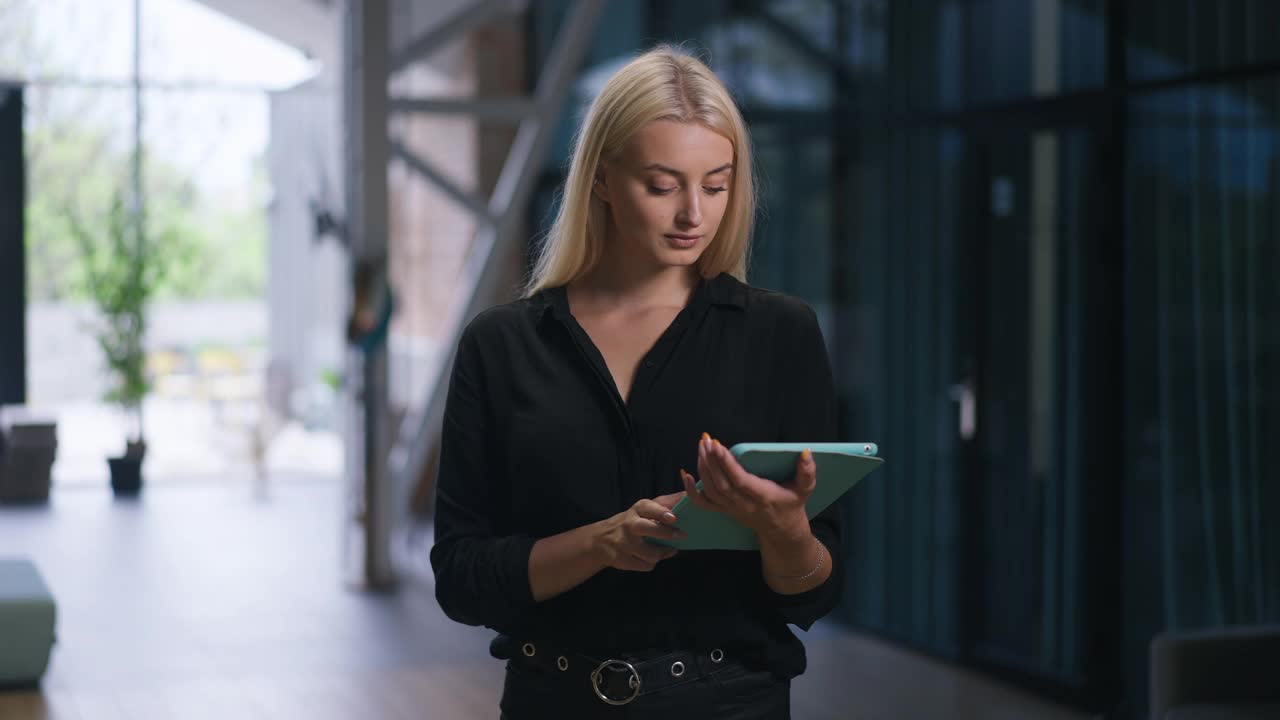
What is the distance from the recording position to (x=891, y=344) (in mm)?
6363

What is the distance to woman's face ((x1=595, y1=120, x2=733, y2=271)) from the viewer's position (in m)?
1.37

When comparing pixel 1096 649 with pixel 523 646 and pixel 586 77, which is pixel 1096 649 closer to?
pixel 523 646

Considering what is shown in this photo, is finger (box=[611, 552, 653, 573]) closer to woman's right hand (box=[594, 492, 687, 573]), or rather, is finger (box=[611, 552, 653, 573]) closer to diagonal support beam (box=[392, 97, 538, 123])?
woman's right hand (box=[594, 492, 687, 573])

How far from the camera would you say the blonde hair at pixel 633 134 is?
4.53 feet

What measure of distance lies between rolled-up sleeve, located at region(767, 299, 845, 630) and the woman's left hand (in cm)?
Result: 18

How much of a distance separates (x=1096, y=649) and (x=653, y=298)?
13.6 ft

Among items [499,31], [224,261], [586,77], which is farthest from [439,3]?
[224,261]

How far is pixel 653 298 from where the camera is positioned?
1.49m

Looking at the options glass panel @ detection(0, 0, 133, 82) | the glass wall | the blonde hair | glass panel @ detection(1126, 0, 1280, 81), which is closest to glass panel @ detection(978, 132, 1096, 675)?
the glass wall

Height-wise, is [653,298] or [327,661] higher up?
[653,298]

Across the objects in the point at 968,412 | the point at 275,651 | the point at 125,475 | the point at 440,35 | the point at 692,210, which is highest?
the point at 440,35

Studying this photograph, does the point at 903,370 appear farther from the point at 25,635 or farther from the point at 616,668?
the point at 616,668

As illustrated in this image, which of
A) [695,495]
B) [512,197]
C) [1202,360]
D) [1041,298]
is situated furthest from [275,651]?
[695,495]

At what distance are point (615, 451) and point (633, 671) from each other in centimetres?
22
